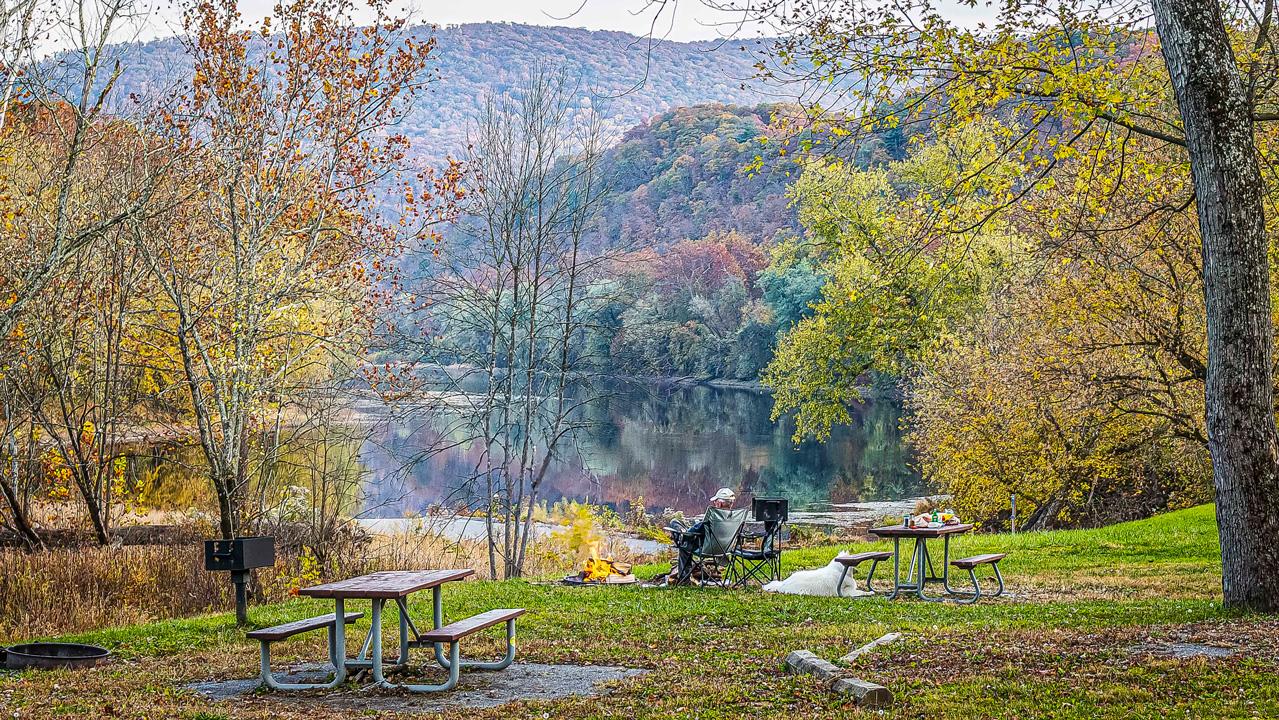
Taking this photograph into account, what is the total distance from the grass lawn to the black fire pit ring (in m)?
0.20

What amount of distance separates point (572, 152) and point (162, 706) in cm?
1305

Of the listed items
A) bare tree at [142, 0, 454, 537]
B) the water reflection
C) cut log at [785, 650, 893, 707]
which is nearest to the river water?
the water reflection

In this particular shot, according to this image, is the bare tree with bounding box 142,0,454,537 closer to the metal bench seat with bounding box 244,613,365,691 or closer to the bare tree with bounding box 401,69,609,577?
the bare tree with bounding box 401,69,609,577

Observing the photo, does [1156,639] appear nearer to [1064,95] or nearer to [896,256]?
[1064,95]

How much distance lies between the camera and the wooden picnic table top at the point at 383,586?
258 inches

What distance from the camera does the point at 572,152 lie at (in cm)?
1792

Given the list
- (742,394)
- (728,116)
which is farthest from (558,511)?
→ (728,116)

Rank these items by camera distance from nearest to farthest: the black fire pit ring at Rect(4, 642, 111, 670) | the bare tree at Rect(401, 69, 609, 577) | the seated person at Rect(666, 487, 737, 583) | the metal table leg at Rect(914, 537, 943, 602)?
the black fire pit ring at Rect(4, 642, 111, 670), the metal table leg at Rect(914, 537, 943, 602), the seated person at Rect(666, 487, 737, 583), the bare tree at Rect(401, 69, 609, 577)

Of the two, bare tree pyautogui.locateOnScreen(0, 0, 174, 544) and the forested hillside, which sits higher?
the forested hillside

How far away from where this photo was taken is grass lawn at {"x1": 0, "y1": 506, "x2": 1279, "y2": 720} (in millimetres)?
5645

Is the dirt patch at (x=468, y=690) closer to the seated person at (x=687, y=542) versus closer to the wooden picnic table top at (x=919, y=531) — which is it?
the wooden picnic table top at (x=919, y=531)

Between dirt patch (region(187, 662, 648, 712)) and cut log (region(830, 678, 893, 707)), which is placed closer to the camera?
cut log (region(830, 678, 893, 707))

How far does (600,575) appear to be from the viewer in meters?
13.9

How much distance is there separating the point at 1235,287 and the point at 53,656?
9.41 m
